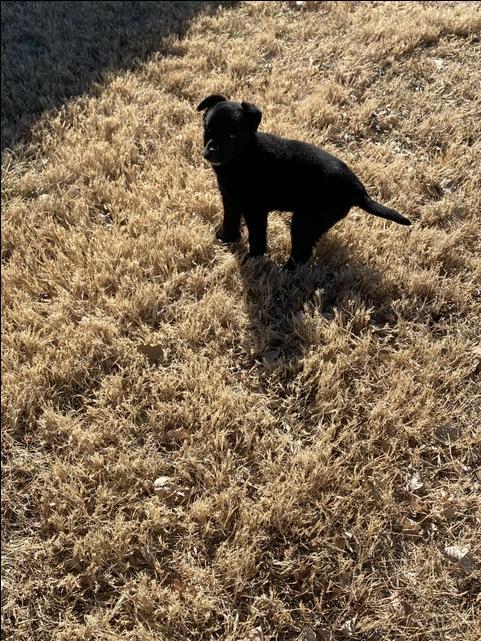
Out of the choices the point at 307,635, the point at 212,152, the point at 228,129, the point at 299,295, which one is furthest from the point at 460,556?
the point at 228,129

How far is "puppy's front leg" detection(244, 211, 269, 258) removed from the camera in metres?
3.80

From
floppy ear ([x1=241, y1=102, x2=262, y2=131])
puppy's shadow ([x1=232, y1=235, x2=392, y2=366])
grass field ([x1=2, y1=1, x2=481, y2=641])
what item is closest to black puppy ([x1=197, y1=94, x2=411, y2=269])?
floppy ear ([x1=241, y1=102, x2=262, y2=131])

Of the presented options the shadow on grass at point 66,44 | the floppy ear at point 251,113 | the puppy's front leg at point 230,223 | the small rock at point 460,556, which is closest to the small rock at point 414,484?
the small rock at point 460,556

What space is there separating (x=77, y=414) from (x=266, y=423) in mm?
1068

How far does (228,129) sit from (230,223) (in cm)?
81

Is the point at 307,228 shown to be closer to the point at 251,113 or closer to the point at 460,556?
the point at 251,113

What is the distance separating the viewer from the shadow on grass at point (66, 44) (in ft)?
19.1

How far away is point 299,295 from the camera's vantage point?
3934 mm

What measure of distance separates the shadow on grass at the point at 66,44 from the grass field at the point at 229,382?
80 millimetres

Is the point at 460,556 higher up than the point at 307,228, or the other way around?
the point at 307,228

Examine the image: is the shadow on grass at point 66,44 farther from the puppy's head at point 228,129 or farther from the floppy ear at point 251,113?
the floppy ear at point 251,113

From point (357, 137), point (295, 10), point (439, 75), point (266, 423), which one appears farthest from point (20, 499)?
point (295, 10)

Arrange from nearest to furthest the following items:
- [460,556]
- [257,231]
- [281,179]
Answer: [460,556], [281,179], [257,231]

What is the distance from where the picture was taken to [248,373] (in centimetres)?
348
